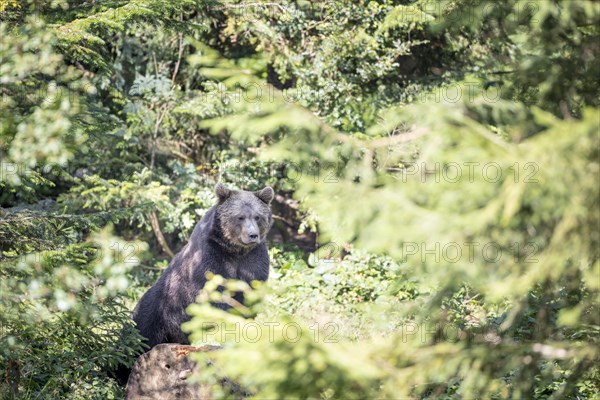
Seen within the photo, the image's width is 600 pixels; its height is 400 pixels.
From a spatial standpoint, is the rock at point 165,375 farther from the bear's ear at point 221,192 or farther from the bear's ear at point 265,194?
the bear's ear at point 265,194

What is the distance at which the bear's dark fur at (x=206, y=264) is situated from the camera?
7660 mm

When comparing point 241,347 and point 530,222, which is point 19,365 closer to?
point 241,347

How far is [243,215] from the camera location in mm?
8156

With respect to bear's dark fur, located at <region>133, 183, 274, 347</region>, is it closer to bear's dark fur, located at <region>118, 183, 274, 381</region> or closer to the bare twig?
bear's dark fur, located at <region>118, 183, 274, 381</region>

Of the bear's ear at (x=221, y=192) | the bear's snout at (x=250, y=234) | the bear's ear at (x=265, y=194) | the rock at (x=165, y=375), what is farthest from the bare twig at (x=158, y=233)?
the rock at (x=165, y=375)

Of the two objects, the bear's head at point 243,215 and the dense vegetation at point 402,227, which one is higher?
the dense vegetation at point 402,227

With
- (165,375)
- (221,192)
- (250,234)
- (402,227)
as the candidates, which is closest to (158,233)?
(221,192)

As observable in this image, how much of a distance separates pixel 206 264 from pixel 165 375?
2075mm

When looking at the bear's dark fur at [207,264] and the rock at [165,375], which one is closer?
the rock at [165,375]

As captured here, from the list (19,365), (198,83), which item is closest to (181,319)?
(19,365)

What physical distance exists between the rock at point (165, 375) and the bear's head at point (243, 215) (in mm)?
2130

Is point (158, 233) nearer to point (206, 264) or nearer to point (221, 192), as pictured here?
point (221, 192)

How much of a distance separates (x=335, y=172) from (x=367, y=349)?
46.3 inches

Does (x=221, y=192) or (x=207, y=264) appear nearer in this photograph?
(x=207, y=264)
